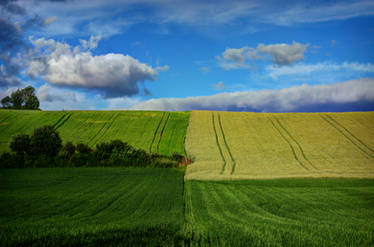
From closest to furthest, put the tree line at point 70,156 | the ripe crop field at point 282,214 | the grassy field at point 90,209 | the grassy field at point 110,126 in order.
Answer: the ripe crop field at point 282,214 → the grassy field at point 90,209 → the tree line at point 70,156 → the grassy field at point 110,126

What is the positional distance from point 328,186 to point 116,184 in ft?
67.5

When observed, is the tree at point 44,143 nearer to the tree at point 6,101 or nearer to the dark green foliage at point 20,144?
the dark green foliage at point 20,144

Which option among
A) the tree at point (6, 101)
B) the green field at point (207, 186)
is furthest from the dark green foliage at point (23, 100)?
the green field at point (207, 186)

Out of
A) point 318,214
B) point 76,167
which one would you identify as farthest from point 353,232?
point 76,167

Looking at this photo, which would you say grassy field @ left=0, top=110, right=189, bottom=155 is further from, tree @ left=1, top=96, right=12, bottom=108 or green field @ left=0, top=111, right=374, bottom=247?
tree @ left=1, top=96, right=12, bottom=108

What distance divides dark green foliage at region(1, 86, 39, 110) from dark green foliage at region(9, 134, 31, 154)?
81752 millimetres

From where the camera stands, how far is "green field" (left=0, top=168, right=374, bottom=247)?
1019 cm

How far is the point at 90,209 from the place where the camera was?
17.7 m

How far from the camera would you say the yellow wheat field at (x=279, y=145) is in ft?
131

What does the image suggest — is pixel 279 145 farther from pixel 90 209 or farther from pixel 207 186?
pixel 90 209

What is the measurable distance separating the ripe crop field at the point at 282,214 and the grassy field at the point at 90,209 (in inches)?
56.8

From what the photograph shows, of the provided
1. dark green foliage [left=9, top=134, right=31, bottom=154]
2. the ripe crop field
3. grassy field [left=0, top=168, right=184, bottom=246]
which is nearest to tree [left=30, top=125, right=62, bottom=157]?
dark green foliage [left=9, top=134, right=31, bottom=154]

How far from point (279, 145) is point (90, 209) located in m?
42.4

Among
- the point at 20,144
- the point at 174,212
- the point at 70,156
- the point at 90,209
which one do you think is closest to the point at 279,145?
the point at 70,156
